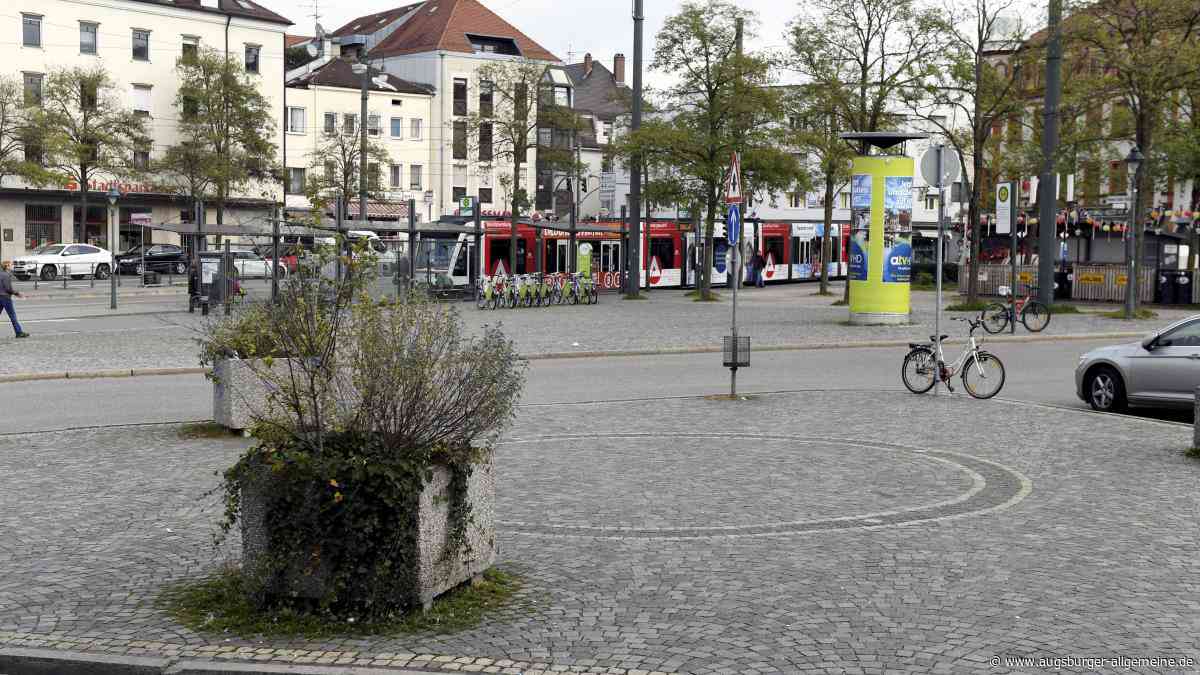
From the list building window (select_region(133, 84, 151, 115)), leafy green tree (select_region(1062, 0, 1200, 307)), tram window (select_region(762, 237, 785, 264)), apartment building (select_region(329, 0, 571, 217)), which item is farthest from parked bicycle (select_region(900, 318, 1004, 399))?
apartment building (select_region(329, 0, 571, 217))

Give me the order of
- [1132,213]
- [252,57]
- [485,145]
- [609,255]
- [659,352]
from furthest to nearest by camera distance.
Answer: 1. [252,57]
2. [485,145]
3. [609,255]
4. [1132,213]
5. [659,352]

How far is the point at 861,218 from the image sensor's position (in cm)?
3066

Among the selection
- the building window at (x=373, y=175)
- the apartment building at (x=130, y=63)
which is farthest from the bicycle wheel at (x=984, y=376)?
the building window at (x=373, y=175)

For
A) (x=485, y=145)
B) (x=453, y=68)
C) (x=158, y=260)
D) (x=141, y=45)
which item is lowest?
(x=158, y=260)

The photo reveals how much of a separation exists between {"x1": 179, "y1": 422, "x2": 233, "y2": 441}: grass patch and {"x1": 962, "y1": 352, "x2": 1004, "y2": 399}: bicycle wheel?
921cm

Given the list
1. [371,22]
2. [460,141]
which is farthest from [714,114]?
[371,22]

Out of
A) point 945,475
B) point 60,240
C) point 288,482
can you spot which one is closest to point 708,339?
point 945,475

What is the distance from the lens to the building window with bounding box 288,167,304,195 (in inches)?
2933

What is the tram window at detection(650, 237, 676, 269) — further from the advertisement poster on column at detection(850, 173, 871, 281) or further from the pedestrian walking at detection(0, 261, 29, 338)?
the pedestrian walking at detection(0, 261, 29, 338)

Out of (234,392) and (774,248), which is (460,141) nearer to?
(774,248)

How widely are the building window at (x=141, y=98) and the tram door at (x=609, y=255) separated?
28.0 meters

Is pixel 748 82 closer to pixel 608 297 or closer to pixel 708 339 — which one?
pixel 608 297

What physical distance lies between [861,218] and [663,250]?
2527 centimetres

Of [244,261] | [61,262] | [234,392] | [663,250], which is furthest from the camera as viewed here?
[61,262]
